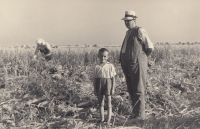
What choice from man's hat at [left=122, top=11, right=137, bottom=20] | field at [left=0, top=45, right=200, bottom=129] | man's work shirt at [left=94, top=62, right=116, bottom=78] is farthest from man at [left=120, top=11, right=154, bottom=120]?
man's work shirt at [left=94, top=62, right=116, bottom=78]

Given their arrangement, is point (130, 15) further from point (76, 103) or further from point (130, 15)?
point (76, 103)

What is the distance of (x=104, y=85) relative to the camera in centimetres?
331

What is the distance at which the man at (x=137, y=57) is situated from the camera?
346 cm

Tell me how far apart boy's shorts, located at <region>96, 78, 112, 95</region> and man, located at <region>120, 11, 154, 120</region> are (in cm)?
43

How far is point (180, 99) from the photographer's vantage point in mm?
4379

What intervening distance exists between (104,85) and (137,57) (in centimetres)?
65

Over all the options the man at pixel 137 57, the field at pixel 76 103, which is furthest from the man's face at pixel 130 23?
the field at pixel 76 103

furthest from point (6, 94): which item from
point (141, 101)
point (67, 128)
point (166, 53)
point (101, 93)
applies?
point (166, 53)

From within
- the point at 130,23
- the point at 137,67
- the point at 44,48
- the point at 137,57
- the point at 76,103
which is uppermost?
the point at 130,23

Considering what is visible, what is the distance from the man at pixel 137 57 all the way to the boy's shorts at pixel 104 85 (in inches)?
17.1

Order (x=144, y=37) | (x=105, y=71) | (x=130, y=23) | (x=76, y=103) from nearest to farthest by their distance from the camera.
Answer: (x=105, y=71) < (x=144, y=37) < (x=130, y=23) < (x=76, y=103)

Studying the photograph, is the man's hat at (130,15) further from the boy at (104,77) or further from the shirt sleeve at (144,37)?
the boy at (104,77)

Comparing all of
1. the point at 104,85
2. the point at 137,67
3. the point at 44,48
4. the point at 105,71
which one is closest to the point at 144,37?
the point at 137,67

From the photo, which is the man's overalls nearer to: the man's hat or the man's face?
the man's face
